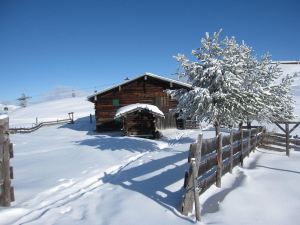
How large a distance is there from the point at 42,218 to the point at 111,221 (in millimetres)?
1609

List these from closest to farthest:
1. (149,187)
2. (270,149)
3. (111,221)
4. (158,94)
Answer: (111,221), (149,187), (270,149), (158,94)

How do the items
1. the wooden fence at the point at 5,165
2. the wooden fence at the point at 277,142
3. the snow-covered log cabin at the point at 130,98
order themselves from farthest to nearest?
the snow-covered log cabin at the point at 130,98 → the wooden fence at the point at 277,142 → the wooden fence at the point at 5,165

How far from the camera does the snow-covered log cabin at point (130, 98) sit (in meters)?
34.2

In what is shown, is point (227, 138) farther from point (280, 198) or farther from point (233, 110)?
point (233, 110)

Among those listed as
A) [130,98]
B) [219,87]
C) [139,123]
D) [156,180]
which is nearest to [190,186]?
[156,180]

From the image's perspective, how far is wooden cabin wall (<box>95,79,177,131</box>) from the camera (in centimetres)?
3422

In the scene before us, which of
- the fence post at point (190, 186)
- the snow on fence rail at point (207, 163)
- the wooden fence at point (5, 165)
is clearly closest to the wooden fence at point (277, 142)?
the snow on fence rail at point (207, 163)

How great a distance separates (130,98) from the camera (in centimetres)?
3428

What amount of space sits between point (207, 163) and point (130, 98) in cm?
2620

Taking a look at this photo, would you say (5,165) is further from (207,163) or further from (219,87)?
(219,87)

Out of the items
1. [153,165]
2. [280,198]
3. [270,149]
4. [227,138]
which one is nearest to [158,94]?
[270,149]

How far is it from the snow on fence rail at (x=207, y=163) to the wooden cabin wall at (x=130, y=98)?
21.0m

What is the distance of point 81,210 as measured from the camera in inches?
306

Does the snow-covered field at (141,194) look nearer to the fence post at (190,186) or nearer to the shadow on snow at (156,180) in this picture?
the shadow on snow at (156,180)
